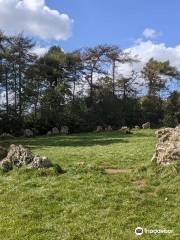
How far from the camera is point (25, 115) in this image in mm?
52125

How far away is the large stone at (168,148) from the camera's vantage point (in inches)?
577

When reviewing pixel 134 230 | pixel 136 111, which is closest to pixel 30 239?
pixel 134 230

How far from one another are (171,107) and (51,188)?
45164 millimetres

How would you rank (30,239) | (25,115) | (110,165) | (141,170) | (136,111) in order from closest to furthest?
(30,239)
(141,170)
(110,165)
(25,115)
(136,111)

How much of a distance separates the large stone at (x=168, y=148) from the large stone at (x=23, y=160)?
10.6ft

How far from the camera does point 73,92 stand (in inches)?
2164

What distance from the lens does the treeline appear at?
2008 inches

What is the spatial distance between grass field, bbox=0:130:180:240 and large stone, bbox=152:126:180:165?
1.23ft

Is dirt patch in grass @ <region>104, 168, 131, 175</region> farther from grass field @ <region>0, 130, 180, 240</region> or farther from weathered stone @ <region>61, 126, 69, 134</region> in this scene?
weathered stone @ <region>61, 126, 69, 134</region>

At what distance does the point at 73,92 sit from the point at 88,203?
1726 inches

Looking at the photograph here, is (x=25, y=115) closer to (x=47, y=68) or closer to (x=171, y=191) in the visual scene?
(x=47, y=68)

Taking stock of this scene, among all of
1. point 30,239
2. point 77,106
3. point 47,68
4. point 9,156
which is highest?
point 47,68

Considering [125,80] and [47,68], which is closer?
[47,68]
